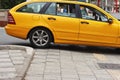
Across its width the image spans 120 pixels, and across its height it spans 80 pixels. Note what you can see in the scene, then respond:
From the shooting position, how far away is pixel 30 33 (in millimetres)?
13312

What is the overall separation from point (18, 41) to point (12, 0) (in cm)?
1600

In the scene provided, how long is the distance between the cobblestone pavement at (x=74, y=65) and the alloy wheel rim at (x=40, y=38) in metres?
0.45

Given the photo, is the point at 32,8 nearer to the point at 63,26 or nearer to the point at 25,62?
the point at 63,26

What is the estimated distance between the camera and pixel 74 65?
10.3 metres

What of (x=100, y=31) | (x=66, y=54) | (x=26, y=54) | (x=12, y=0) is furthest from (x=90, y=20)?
(x=12, y=0)

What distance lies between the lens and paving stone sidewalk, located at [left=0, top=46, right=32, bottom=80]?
8.51 m

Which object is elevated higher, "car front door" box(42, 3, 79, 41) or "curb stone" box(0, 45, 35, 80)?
"car front door" box(42, 3, 79, 41)

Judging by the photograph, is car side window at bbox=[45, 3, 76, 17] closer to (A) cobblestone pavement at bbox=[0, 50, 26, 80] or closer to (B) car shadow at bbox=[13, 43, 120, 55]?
(B) car shadow at bbox=[13, 43, 120, 55]

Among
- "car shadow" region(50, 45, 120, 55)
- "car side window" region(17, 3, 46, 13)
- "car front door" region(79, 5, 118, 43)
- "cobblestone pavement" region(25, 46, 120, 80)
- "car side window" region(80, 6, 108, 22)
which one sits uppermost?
"car side window" region(17, 3, 46, 13)

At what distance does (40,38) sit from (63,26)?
0.79 meters

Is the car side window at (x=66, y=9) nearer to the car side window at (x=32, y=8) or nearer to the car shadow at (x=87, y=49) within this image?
the car side window at (x=32, y=8)

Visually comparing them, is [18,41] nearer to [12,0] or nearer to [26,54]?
[26,54]

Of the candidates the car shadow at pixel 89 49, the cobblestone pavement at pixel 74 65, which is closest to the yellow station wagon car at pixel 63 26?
the cobblestone pavement at pixel 74 65

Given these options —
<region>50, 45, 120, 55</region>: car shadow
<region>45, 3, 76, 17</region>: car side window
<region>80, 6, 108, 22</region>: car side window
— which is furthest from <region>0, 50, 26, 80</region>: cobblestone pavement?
<region>80, 6, 108, 22</region>: car side window
